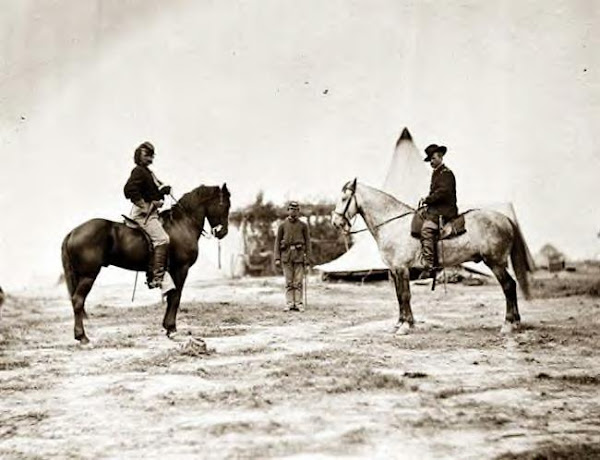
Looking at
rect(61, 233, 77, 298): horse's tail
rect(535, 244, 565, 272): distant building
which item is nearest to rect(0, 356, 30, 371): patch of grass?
rect(61, 233, 77, 298): horse's tail

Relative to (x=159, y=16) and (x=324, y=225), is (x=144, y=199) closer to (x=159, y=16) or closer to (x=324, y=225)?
(x=159, y=16)

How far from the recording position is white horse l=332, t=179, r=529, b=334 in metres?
4.91

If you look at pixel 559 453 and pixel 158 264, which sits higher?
pixel 158 264

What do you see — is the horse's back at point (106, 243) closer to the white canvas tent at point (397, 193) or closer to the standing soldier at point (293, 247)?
the standing soldier at point (293, 247)

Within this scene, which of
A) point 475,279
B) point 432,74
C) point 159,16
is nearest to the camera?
point 432,74

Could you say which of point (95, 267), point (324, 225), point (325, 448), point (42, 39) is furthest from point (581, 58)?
point (324, 225)

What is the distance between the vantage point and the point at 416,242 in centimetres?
521

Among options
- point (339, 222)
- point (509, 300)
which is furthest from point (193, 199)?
point (509, 300)

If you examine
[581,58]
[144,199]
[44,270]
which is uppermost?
[581,58]

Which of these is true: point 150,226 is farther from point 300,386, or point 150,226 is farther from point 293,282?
point 293,282

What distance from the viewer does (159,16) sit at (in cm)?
512

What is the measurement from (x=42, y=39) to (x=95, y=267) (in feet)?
6.46

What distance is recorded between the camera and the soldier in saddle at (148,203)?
4648 mm

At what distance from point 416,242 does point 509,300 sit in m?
0.92
